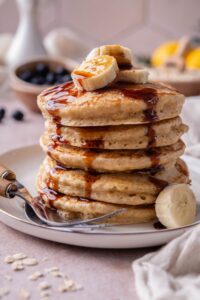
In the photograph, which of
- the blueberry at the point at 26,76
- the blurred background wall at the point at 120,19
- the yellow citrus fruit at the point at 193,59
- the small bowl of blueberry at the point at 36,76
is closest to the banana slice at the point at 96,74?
the small bowl of blueberry at the point at 36,76

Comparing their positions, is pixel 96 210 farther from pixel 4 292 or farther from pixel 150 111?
pixel 4 292

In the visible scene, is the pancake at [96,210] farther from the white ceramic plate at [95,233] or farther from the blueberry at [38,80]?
the blueberry at [38,80]

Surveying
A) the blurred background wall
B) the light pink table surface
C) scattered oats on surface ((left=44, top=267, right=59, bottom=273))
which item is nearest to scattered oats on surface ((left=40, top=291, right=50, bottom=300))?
the light pink table surface

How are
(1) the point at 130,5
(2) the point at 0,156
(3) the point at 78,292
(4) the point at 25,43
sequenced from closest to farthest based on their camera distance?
(3) the point at 78,292 → (2) the point at 0,156 → (4) the point at 25,43 → (1) the point at 130,5

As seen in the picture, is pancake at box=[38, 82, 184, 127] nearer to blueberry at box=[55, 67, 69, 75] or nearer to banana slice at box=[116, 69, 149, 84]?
banana slice at box=[116, 69, 149, 84]

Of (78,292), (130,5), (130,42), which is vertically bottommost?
(130,42)

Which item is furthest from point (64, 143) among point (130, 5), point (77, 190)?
point (130, 5)

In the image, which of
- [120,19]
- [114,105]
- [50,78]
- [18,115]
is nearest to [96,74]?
[114,105]

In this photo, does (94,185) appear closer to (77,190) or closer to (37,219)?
(77,190)
